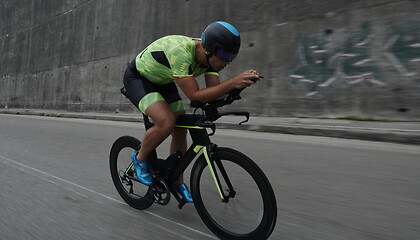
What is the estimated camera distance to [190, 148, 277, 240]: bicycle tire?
210 cm

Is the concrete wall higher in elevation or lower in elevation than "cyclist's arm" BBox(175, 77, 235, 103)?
higher

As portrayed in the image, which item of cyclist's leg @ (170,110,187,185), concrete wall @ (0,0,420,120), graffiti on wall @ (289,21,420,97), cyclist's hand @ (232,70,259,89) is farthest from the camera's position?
concrete wall @ (0,0,420,120)

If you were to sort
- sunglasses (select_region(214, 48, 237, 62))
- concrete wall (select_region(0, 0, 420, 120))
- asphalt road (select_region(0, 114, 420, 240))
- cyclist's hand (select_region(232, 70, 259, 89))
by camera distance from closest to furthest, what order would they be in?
1. cyclist's hand (select_region(232, 70, 259, 89))
2. sunglasses (select_region(214, 48, 237, 62))
3. asphalt road (select_region(0, 114, 420, 240))
4. concrete wall (select_region(0, 0, 420, 120))

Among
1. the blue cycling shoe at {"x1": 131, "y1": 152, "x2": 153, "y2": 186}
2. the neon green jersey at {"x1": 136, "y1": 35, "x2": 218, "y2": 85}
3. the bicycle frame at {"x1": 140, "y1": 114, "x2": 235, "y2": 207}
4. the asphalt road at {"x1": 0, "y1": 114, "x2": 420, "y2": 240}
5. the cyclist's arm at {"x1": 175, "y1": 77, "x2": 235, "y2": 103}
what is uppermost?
the neon green jersey at {"x1": 136, "y1": 35, "x2": 218, "y2": 85}

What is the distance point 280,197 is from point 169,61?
1.73m

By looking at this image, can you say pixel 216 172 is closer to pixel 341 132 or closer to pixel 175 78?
pixel 175 78

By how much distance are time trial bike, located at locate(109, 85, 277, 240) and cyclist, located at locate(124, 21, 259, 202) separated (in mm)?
87

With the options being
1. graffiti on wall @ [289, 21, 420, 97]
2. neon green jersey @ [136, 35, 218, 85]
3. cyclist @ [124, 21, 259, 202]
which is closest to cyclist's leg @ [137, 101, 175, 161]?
cyclist @ [124, 21, 259, 202]

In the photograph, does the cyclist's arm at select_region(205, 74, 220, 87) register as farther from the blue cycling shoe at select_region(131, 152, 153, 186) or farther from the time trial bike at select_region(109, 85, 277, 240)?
the blue cycling shoe at select_region(131, 152, 153, 186)

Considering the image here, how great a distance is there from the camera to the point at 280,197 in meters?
3.27

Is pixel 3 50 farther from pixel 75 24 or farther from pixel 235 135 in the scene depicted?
pixel 235 135

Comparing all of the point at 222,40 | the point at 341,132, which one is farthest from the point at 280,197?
the point at 341,132

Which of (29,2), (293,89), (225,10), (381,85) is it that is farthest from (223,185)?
(29,2)

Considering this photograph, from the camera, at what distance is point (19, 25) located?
1040 inches
